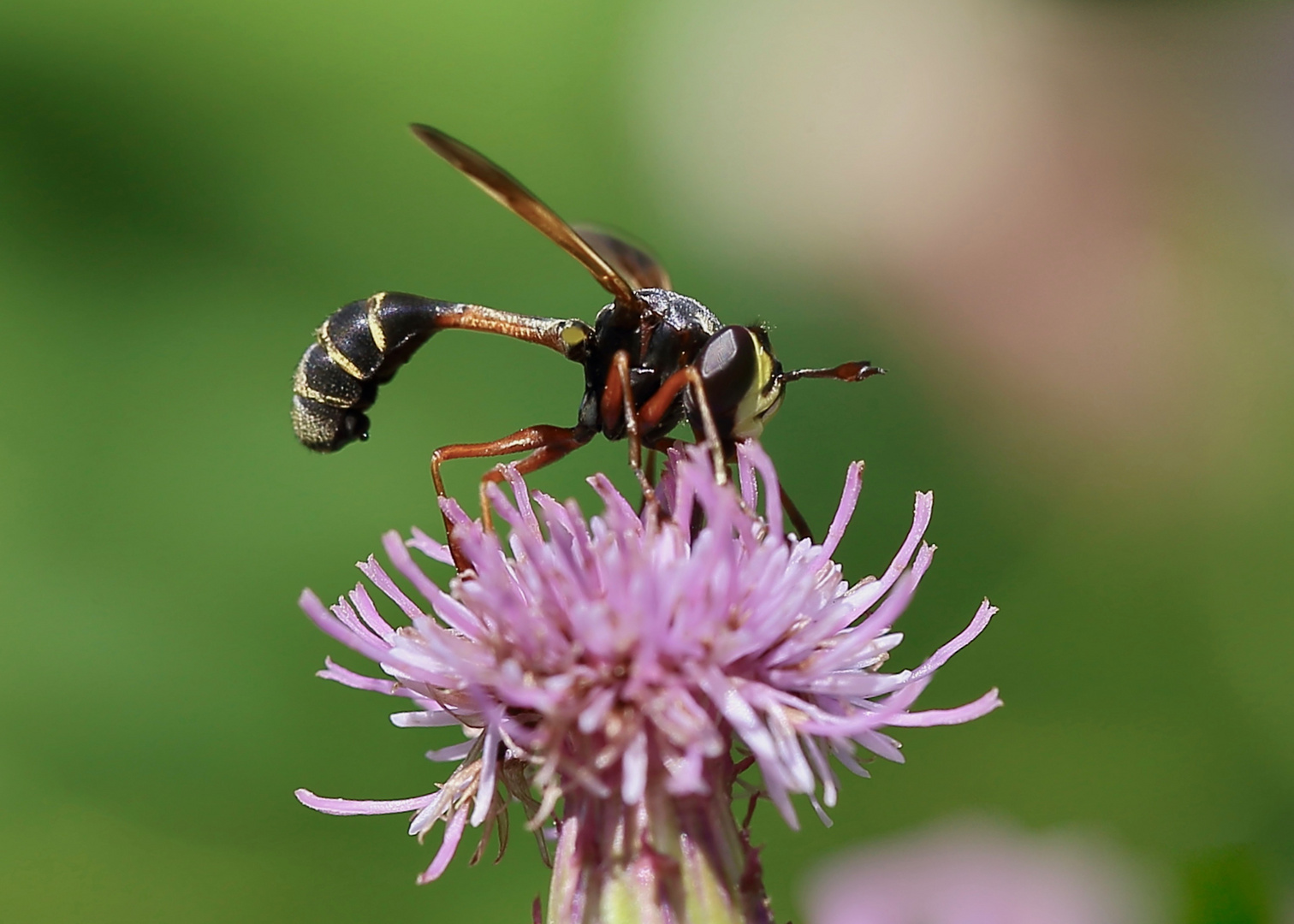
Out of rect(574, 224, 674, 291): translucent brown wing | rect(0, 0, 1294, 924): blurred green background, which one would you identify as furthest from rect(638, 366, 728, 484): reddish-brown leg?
rect(0, 0, 1294, 924): blurred green background

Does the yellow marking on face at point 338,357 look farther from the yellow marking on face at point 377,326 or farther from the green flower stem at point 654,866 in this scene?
the green flower stem at point 654,866

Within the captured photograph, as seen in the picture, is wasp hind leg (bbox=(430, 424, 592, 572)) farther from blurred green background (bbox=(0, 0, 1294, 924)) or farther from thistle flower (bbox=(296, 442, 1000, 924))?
blurred green background (bbox=(0, 0, 1294, 924))

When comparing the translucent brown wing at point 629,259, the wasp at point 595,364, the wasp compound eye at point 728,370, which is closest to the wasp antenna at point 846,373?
the wasp at point 595,364

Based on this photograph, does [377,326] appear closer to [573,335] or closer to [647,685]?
[573,335]

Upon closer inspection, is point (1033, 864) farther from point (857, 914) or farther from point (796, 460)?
point (796, 460)

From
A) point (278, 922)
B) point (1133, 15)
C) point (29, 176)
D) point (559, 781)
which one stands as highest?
point (1133, 15)

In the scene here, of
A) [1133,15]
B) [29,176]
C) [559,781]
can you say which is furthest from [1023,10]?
[559,781]
